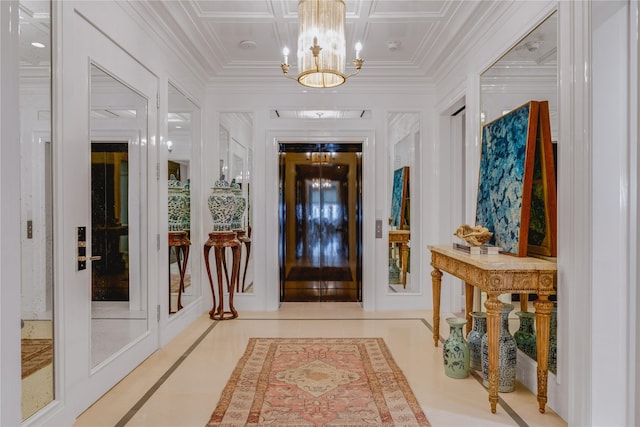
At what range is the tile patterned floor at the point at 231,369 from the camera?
240 centimetres

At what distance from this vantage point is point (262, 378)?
2959mm

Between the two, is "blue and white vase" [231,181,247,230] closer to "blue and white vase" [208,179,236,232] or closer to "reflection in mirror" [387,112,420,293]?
"blue and white vase" [208,179,236,232]

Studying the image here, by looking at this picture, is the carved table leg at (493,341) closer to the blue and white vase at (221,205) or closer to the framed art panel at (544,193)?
the framed art panel at (544,193)

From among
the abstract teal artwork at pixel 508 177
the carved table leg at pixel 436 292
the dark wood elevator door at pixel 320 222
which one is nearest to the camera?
the abstract teal artwork at pixel 508 177

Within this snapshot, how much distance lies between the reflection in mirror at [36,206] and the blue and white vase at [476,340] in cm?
Answer: 280

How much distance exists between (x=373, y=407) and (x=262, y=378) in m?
0.88

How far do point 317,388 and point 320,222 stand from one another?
2.87 metres

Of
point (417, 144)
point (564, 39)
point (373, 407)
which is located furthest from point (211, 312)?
point (564, 39)

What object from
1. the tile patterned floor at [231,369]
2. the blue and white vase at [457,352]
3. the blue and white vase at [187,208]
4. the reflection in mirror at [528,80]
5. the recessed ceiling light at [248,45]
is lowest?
the tile patterned floor at [231,369]

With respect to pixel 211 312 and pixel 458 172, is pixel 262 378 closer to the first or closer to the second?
pixel 211 312

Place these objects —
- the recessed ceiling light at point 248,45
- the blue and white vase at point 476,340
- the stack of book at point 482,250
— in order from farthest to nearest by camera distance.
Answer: the recessed ceiling light at point 248,45 → the blue and white vase at point 476,340 → the stack of book at point 482,250

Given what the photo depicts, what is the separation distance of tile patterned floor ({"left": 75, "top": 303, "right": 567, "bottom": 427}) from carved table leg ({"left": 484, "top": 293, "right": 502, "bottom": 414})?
0.13 metres

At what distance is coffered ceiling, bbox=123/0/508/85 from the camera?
3.41 meters

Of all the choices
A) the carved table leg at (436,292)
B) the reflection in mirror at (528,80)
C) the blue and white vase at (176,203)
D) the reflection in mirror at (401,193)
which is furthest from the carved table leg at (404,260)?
the blue and white vase at (176,203)
